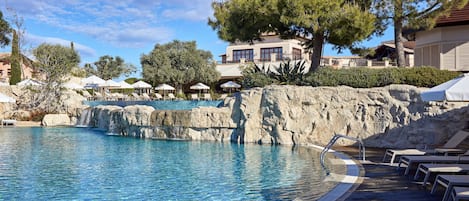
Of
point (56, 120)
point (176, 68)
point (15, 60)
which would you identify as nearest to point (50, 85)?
point (56, 120)

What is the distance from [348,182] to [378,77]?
34.4 ft

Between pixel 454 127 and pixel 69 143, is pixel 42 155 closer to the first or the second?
pixel 69 143

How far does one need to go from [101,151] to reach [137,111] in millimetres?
5376

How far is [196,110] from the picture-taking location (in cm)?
1900

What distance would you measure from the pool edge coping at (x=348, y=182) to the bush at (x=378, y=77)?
274 inches

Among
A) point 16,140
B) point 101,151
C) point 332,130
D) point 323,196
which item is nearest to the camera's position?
point 323,196

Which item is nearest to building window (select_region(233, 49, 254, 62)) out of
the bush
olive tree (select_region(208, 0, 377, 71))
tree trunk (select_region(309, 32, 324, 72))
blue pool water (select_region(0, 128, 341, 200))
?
olive tree (select_region(208, 0, 377, 71))

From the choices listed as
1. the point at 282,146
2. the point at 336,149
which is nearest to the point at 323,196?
the point at 336,149

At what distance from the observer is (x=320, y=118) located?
17.3 metres

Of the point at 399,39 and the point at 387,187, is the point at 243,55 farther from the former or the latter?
the point at 387,187

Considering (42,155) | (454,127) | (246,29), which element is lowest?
(42,155)

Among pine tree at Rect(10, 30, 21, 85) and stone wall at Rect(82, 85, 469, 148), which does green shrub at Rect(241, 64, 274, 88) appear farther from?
pine tree at Rect(10, 30, 21, 85)

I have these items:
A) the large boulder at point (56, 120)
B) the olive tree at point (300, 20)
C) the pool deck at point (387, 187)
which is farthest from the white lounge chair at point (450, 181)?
the large boulder at point (56, 120)

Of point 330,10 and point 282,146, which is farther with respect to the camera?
point 330,10
